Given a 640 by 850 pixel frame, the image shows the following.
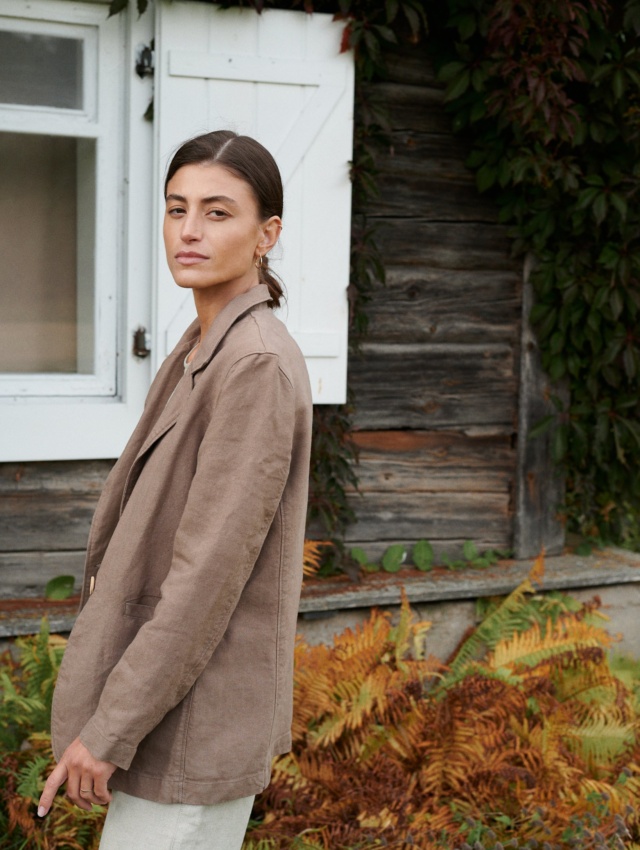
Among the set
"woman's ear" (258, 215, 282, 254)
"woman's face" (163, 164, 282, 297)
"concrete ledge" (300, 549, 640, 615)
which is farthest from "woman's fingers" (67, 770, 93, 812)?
"concrete ledge" (300, 549, 640, 615)

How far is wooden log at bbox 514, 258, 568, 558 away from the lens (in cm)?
445

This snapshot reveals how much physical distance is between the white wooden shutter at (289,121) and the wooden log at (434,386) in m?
0.39

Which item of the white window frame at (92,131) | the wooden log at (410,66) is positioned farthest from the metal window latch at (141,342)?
the wooden log at (410,66)

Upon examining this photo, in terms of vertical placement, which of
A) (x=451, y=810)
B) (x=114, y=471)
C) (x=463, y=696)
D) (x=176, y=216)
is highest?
(x=176, y=216)

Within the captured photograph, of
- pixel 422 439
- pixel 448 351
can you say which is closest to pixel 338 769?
pixel 422 439

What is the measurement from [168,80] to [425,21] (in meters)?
1.05

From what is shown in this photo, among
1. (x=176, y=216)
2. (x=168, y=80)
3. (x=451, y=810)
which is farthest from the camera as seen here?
(x=168, y=80)

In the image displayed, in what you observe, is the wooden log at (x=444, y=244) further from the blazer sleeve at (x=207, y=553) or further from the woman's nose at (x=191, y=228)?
the blazer sleeve at (x=207, y=553)

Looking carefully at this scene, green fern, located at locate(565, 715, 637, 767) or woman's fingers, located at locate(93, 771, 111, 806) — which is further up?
A: woman's fingers, located at locate(93, 771, 111, 806)

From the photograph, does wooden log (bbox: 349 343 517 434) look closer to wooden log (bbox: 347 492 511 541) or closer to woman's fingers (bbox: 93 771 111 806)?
wooden log (bbox: 347 492 511 541)

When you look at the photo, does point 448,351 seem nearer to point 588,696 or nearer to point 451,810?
point 588,696

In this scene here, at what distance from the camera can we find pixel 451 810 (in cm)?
308

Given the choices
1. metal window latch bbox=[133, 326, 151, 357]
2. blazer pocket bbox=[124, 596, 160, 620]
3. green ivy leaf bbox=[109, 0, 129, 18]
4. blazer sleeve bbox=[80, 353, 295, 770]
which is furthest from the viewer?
metal window latch bbox=[133, 326, 151, 357]

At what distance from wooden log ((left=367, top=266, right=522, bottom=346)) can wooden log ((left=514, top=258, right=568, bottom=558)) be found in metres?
0.10
